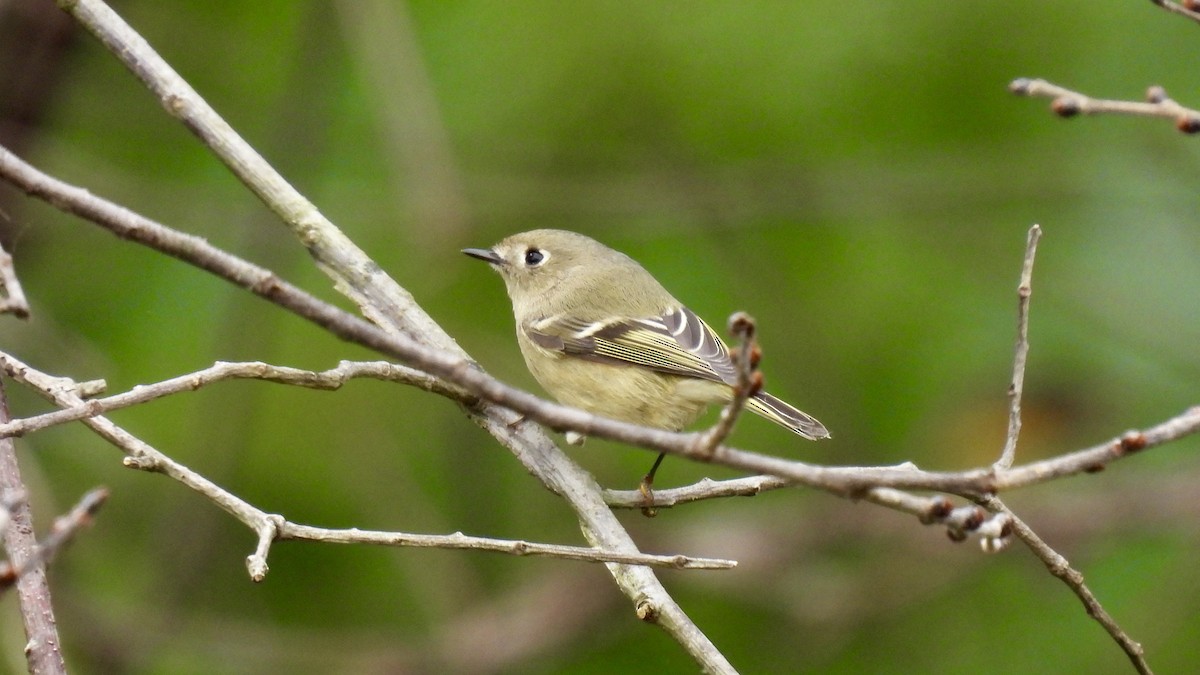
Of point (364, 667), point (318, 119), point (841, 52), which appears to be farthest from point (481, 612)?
point (841, 52)

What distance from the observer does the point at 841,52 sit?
5301mm

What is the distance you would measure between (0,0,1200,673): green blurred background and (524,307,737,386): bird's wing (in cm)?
104

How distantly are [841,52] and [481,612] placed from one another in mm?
2796

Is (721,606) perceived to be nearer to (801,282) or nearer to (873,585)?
(873,585)

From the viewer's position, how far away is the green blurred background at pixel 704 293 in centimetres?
525

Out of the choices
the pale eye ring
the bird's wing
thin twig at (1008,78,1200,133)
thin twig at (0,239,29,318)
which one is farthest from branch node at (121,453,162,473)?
the pale eye ring

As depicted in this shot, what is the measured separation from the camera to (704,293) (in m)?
5.43

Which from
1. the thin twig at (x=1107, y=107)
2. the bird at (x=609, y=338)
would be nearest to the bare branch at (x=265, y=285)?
the thin twig at (x=1107, y=107)

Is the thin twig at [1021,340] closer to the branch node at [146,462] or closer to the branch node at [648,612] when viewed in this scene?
the branch node at [648,612]

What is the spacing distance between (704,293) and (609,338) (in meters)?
1.45

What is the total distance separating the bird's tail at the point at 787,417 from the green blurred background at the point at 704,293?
1861 millimetres

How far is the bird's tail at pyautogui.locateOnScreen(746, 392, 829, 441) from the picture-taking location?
10.9 ft

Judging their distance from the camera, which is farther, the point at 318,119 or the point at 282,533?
the point at 318,119

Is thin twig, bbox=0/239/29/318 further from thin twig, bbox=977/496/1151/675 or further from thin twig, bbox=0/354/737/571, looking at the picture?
thin twig, bbox=977/496/1151/675
